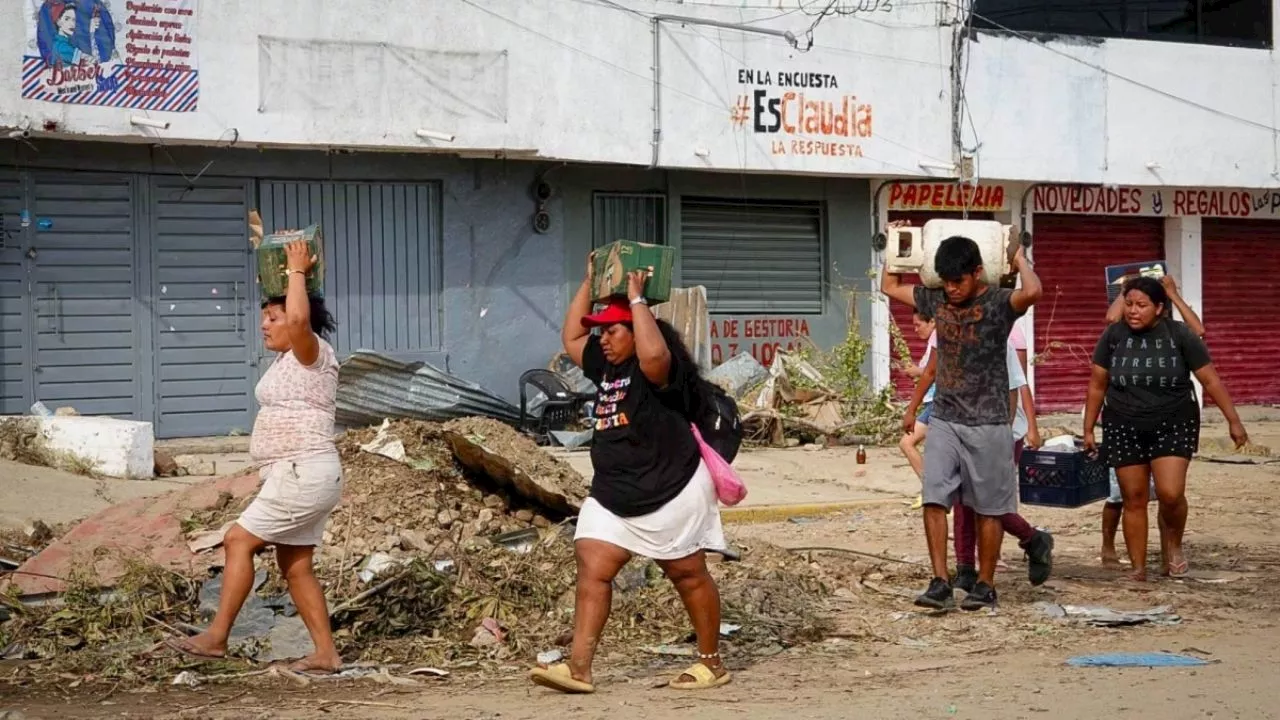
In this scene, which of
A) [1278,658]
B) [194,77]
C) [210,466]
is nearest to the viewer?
[1278,658]

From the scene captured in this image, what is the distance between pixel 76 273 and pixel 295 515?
1008 cm

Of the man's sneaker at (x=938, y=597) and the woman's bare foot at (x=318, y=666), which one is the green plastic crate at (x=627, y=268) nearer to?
the woman's bare foot at (x=318, y=666)

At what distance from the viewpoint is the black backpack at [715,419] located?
20.3ft

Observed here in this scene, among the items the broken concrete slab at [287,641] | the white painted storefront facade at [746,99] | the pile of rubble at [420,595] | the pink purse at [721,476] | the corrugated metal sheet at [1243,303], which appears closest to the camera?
the pink purse at [721,476]

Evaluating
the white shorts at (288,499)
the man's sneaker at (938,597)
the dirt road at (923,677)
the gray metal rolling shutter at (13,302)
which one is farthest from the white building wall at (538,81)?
the man's sneaker at (938,597)

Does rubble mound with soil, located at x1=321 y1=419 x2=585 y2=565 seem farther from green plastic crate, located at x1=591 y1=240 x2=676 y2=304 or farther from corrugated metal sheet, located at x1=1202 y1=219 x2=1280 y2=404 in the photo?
corrugated metal sheet, located at x1=1202 y1=219 x2=1280 y2=404

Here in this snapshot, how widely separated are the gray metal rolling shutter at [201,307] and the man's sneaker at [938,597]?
9.96m

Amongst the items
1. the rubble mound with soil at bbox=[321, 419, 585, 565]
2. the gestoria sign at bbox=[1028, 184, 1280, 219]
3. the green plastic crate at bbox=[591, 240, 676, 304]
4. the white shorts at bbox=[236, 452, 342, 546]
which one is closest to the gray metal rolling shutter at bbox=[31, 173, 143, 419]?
the rubble mound with soil at bbox=[321, 419, 585, 565]

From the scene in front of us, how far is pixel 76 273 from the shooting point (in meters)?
15.3

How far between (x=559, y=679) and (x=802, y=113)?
44.2 ft

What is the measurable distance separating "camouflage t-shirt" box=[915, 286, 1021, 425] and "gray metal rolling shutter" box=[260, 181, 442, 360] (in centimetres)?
959

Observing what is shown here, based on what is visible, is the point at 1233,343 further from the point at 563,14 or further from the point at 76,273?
the point at 76,273

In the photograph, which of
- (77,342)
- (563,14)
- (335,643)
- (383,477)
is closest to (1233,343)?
(563,14)

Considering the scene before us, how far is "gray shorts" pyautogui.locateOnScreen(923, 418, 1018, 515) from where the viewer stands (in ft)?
25.6
